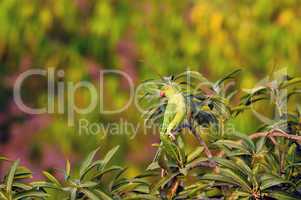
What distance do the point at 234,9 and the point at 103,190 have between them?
3727mm

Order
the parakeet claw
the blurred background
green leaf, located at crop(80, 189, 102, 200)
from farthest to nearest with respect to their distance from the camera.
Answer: the blurred background, the parakeet claw, green leaf, located at crop(80, 189, 102, 200)

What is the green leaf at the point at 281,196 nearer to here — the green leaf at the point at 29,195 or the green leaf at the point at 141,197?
the green leaf at the point at 141,197

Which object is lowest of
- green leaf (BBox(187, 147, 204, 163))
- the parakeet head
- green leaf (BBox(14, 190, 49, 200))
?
green leaf (BBox(14, 190, 49, 200))

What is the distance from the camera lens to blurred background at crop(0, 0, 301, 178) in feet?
15.8

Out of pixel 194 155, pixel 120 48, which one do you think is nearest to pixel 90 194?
pixel 194 155

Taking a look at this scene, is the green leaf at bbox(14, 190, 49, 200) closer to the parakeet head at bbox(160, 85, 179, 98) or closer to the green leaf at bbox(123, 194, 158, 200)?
the green leaf at bbox(123, 194, 158, 200)

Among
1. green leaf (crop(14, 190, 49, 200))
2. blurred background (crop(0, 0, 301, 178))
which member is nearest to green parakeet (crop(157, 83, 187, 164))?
green leaf (crop(14, 190, 49, 200))

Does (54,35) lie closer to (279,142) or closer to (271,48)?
(271,48)

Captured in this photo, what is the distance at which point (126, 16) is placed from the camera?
4.94m

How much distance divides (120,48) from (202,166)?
138 inches

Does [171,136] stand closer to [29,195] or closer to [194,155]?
[194,155]

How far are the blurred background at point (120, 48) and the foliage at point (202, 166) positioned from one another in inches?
124

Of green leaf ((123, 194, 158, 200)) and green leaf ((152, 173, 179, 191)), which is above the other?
green leaf ((152, 173, 179, 191))

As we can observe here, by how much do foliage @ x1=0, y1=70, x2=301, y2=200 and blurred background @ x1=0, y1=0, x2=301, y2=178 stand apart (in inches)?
124
